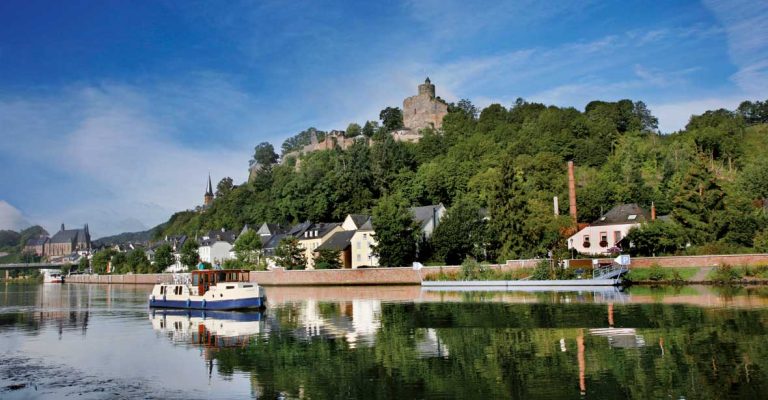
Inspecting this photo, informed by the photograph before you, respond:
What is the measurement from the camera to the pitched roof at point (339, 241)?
303ft

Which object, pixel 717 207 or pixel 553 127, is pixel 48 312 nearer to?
pixel 717 207

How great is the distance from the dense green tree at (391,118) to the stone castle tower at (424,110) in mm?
2905

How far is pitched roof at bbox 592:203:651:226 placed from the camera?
74.4 meters

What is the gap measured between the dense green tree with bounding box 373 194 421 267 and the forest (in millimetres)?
218

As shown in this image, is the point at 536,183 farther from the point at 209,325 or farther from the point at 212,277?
the point at 209,325

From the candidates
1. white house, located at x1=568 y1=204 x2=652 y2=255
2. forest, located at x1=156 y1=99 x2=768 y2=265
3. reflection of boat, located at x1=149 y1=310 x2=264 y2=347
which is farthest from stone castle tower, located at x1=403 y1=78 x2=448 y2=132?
reflection of boat, located at x1=149 y1=310 x2=264 y2=347

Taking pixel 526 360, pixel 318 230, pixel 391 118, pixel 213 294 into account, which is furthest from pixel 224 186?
pixel 526 360

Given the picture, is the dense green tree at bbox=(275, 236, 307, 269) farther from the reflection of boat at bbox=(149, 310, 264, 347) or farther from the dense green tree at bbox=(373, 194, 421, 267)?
the reflection of boat at bbox=(149, 310, 264, 347)

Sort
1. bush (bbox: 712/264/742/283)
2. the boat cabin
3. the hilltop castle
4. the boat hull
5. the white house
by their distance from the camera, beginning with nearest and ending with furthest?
the boat hull
the boat cabin
bush (bbox: 712/264/742/283)
the white house
the hilltop castle

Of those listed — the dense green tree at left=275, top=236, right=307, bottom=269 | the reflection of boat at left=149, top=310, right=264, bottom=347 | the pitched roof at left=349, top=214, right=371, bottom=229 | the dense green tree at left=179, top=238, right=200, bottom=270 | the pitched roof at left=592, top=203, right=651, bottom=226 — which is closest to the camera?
the reflection of boat at left=149, top=310, right=264, bottom=347

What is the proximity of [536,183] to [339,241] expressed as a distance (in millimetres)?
30367

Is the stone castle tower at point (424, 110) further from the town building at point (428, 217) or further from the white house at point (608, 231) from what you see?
the white house at point (608, 231)

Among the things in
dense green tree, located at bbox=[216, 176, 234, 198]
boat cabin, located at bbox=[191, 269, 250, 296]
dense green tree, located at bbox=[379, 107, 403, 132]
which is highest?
dense green tree, located at bbox=[379, 107, 403, 132]

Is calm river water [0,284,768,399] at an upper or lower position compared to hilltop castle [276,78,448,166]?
lower
